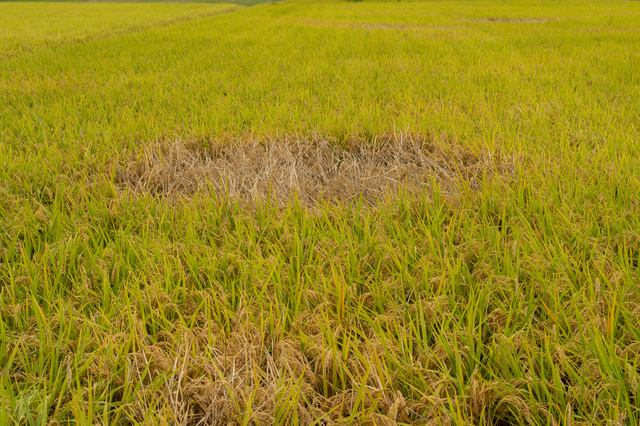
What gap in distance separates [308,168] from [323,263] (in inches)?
39.1

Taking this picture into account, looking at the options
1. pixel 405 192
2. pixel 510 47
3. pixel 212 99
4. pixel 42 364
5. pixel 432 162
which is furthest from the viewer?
pixel 510 47

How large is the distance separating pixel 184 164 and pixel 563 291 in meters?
1.84

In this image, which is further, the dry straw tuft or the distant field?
the dry straw tuft

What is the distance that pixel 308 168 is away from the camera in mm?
Answer: 2205

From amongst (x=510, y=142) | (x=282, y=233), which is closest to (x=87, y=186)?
(x=282, y=233)

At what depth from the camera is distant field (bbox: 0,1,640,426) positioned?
87cm

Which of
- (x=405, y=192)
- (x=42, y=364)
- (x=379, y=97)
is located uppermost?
(x=379, y=97)

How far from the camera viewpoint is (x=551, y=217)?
1452 millimetres

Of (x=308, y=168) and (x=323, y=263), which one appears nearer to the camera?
(x=323, y=263)

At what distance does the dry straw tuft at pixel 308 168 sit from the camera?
6.19ft

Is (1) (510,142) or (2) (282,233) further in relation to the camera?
(1) (510,142)

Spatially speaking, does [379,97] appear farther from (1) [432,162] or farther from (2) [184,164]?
(2) [184,164]

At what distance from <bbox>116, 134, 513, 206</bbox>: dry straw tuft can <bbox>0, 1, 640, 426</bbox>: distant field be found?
0.02 m

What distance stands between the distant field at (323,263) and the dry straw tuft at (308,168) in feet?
0.05
